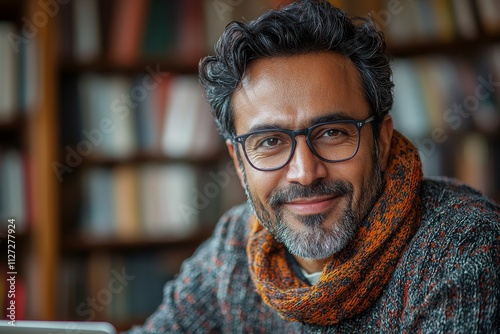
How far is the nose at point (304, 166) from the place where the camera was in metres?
1.18

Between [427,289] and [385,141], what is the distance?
0.36 m

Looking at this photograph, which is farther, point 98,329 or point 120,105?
point 120,105

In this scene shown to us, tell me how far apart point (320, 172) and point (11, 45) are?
160 cm

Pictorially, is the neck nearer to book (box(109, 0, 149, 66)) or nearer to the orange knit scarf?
the orange knit scarf

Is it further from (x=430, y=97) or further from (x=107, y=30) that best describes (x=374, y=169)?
(x=107, y=30)

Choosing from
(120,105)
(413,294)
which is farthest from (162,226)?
(413,294)

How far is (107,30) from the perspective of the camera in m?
2.46

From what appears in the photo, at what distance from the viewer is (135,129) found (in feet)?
8.20

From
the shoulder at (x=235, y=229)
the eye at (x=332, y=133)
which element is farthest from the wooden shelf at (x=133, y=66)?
the eye at (x=332, y=133)

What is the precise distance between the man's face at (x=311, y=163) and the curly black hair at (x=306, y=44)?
0.02 meters

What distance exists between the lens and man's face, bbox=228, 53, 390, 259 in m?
1.21

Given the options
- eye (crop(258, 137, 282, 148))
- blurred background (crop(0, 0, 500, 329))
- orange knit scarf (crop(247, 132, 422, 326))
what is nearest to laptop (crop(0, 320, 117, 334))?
orange knit scarf (crop(247, 132, 422, 326))

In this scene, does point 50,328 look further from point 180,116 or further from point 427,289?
point 180,116

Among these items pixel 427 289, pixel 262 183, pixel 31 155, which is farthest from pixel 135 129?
pixel 427 289
